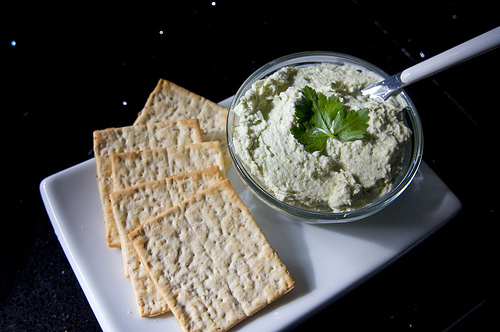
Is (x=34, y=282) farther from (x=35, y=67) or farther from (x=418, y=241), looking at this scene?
(x=418, y=241)

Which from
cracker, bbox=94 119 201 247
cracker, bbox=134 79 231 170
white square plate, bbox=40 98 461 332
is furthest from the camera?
cracker, bbox=134 79 231 170

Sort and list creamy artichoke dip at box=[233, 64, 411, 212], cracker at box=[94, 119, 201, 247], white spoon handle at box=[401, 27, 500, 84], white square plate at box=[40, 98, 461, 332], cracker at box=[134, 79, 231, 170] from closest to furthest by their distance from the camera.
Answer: white spoon handle at box=[401, 27, 500, 84] → creamy artichoke dip at box=[233, 64, 411, 212] → white square plate at box=[40, 98, 461, 332] → cracker at box=[94, 119, 201, 247] → cracker at box=[134, 79, 231, 170]

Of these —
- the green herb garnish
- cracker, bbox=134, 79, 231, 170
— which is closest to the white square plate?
cracker, bbox=134, 79, 231, 170

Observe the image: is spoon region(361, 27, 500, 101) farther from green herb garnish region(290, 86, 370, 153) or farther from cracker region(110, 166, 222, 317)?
cracker region(110, 166, 222, 317)

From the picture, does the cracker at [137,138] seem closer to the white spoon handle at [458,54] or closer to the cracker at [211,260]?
the cracker at [211,260]

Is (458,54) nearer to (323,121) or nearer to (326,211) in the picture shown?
(323,121)

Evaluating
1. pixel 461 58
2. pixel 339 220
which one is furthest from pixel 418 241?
pixel 461 58
